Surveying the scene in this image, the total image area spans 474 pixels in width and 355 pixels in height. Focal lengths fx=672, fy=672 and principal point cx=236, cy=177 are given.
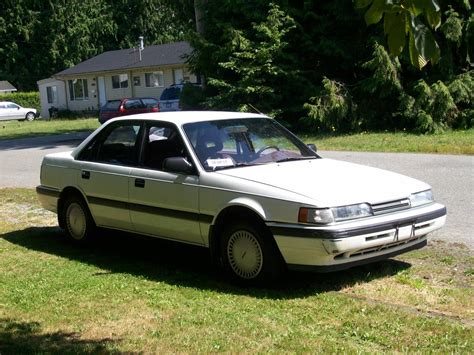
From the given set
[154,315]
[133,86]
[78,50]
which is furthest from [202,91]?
[78,50]

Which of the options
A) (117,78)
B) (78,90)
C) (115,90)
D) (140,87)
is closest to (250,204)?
(140,87)

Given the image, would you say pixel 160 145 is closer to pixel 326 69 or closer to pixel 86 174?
pixel 86 174

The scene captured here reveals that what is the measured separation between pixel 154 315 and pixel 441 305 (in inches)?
88.0

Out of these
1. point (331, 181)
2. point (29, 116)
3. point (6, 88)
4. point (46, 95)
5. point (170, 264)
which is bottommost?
point (170, 264)

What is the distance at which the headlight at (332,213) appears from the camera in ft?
17.6

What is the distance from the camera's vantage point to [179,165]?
6.35 metres

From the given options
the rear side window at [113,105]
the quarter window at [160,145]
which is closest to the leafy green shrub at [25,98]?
the rear side window at [113,105]

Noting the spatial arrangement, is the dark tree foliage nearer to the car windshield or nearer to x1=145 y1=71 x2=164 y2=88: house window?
the car windshield

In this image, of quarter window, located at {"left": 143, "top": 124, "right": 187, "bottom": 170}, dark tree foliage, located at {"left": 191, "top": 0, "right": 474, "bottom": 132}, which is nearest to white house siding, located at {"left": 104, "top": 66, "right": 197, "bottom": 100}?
dark tree foliage, located at {"left": 191, "top": 0, "right": 474, "bottom": 132}

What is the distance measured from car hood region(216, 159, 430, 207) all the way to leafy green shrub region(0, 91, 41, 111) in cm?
5308

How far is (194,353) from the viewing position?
4348 millimetres

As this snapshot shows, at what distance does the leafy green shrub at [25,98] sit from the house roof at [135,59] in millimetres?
6202

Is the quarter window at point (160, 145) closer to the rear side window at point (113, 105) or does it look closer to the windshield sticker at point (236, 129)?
the windshield sticker at point (236, 129)

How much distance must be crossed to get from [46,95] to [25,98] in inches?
134
